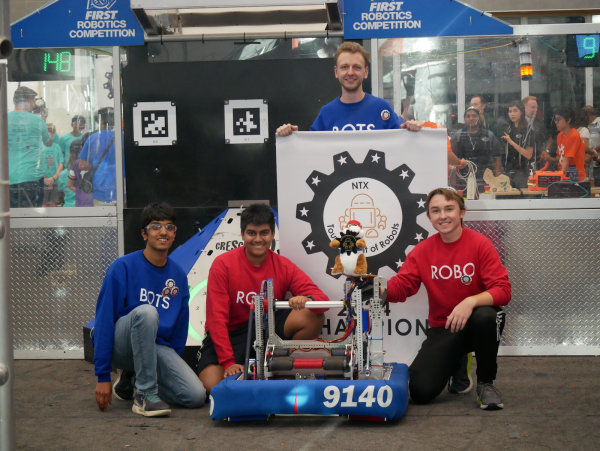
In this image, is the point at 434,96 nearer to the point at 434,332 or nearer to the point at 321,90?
the point at 321,90

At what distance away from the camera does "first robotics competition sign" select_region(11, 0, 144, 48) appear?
4156 millimetres

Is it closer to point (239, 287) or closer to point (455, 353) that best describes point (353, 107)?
point (239, 287)

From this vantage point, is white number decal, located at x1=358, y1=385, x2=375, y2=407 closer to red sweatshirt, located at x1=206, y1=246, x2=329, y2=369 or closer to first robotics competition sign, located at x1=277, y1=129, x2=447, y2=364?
red sweatshirt, located at x1=206, y1=246, x2=329, y2=369

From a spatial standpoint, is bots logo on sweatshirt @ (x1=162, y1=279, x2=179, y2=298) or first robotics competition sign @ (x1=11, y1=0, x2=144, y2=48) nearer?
bots logo on sweatshirt @ (x1=162, y1=279, x2=179, y2=298)

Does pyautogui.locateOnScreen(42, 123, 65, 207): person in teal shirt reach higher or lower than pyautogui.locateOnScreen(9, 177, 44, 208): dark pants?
higher

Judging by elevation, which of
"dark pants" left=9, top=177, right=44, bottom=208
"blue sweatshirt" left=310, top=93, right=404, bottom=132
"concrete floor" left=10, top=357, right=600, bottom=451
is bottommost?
"concrete floor" left=10, top=357, right=600, bottom=451

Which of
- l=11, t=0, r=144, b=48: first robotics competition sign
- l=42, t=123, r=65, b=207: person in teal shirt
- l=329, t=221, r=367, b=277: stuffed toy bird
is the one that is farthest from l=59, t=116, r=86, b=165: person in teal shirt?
l=329, t=221, r=367, b=277: stuffed toy bird

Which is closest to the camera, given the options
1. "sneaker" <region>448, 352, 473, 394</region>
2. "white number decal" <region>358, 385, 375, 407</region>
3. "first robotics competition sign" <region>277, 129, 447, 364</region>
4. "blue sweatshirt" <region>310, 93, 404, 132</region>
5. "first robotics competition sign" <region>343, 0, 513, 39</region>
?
"white number decal" <region>358, 385, 375, 407</region>

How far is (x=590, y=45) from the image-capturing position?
4.04m

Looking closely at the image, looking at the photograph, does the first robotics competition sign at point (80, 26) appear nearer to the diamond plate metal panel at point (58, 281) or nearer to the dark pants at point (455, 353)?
the diamond plate metal panel at point (58, 281)

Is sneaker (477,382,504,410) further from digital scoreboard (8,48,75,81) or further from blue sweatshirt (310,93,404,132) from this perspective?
digital scoreboard (8,48,75,81)

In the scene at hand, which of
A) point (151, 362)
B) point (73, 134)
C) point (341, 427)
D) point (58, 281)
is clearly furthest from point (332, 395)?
point (73, 134)

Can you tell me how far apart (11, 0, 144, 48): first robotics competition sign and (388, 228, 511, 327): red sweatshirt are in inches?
91.8

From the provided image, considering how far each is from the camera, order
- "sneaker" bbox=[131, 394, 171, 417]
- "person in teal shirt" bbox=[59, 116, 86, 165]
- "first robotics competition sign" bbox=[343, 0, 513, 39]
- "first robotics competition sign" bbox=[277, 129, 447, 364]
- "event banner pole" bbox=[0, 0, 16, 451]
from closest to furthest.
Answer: "event banner pole" bbox=[0, 0, 16, 451] → "sneaker" bbox=[131, 394, 171, 417] → "first robotics competition sign" bbox=[277, 129, 447, 364] → "first robotics competition sign" bbox=[343, 0, 513, 39] → "person in teal shirt" bbox=[59, 116, 86, 165]
